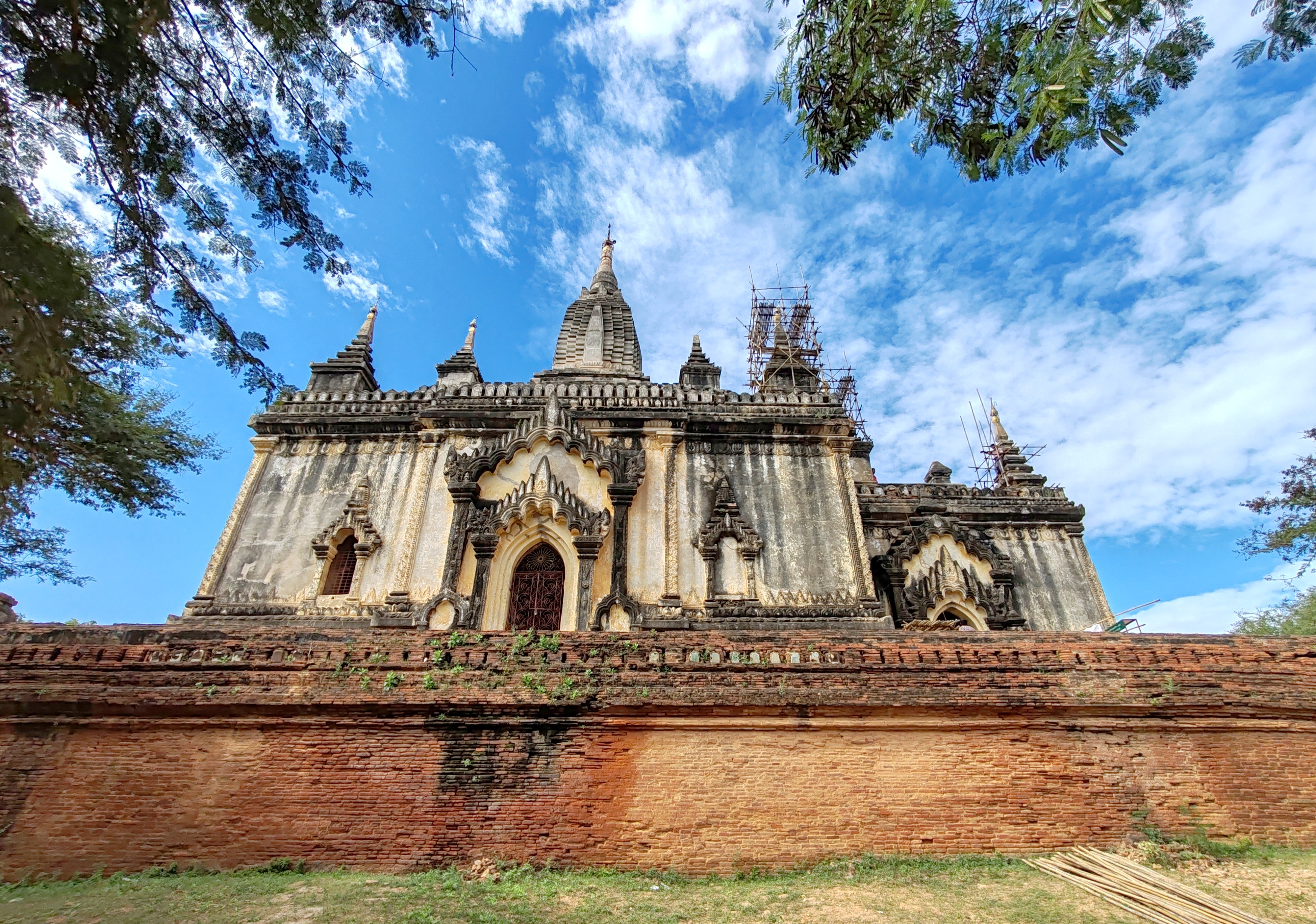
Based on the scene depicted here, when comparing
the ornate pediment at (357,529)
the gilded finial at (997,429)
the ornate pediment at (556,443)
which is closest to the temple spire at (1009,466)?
the gilded finial at (997,429)

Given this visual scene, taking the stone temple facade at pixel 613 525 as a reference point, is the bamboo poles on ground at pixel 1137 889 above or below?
below

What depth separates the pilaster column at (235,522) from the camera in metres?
14.4

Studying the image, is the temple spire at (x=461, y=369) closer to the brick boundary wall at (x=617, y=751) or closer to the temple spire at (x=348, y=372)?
the temple spire at (x=348, y=372)

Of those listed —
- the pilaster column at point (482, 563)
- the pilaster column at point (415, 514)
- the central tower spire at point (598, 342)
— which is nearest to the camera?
the pilaster column at point (482, 563)

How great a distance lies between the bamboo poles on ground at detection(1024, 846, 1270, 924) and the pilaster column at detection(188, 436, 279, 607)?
596 inches

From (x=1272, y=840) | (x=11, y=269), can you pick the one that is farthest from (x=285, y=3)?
(x=1272, y=840)

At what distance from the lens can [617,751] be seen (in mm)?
7539

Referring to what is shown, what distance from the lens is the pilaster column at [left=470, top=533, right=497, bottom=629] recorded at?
45.0 ft

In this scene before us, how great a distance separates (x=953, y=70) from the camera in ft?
22.3

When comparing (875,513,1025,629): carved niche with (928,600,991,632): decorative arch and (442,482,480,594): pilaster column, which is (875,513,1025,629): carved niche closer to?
(928,600,991,632): decorative arch

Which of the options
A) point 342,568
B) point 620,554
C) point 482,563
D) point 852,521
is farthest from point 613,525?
point 342,568

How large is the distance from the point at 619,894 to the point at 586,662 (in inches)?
93.2

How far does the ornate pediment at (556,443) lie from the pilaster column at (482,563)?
1388mm

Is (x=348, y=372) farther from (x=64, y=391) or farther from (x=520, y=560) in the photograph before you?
(x=64, y=391)
